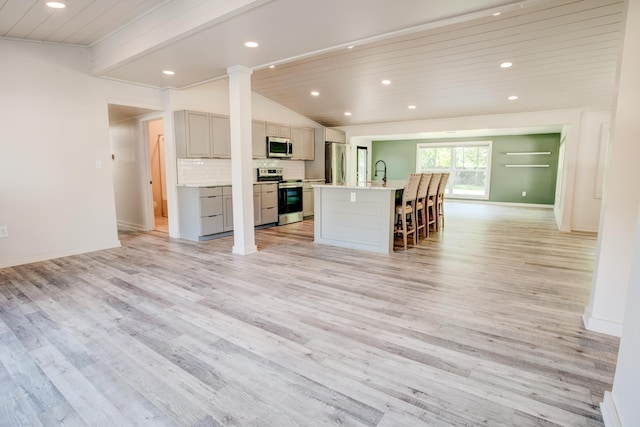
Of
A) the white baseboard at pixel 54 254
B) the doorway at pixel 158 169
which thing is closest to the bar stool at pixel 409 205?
the white baseboard at pixel 54 254

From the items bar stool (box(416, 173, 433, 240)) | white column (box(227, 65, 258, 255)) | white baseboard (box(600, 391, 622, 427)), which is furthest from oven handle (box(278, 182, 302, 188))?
white baseboard (box(600, 391, 622, 427))

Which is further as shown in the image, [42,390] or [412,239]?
[412,239]

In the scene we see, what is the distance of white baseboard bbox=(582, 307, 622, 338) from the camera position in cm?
231

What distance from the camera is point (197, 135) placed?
547cm

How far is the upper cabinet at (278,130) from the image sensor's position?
673 cm

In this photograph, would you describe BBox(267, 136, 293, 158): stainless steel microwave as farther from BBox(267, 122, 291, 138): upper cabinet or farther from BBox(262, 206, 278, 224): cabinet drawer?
BBox(262, 206, 278, 224): cabinet drawer

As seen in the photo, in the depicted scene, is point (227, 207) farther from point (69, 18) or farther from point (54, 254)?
point (69, 18)

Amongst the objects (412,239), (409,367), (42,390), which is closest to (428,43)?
(412,239)

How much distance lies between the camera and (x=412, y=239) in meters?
5.26

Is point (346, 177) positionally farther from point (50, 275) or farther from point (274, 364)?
point (274, 364)

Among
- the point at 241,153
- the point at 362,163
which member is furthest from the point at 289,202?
the point at 362,163

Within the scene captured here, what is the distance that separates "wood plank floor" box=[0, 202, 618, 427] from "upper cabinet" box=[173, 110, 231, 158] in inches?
85.3

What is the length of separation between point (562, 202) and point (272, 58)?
5980mm

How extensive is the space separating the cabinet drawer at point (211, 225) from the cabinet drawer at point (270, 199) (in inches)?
41.3
